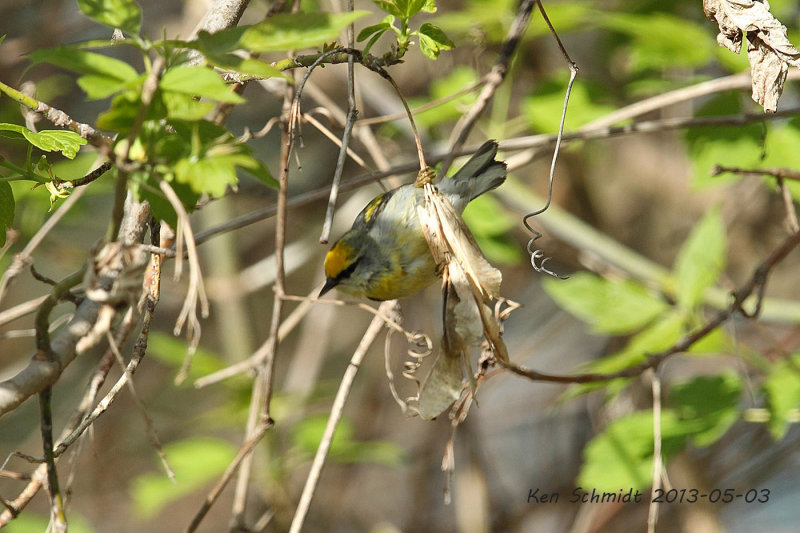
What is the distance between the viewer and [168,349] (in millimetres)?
2662

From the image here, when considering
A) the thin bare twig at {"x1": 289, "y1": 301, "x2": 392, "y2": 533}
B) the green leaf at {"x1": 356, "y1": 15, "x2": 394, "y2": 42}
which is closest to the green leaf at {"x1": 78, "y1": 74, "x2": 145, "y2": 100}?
the green leaf at {"x1": 356, "y1": 15, "x2": 394, "y2": 42}

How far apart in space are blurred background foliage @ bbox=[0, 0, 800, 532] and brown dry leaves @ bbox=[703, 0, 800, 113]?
0.63m

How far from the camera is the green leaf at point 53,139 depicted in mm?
1161

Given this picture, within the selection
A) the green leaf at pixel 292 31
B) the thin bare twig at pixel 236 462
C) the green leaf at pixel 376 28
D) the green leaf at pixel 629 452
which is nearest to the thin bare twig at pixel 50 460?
the thin bare twig at pixel 236 462

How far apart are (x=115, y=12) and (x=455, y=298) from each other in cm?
68

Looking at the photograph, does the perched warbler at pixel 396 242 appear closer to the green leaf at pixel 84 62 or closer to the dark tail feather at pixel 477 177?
the dark tail feather at pixel 477 177

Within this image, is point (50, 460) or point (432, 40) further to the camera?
point (432, 40)

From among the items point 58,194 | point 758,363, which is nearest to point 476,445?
point 758,363

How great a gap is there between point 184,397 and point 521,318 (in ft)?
8.47

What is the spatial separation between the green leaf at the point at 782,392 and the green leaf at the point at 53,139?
1.85 m

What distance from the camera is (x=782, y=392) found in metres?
1.95

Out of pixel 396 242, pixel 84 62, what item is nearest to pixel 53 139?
pixel 84 62

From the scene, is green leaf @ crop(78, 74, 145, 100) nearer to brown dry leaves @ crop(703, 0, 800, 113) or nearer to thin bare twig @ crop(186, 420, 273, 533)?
thin bare twig @ crop(186, 420, 273, 533)

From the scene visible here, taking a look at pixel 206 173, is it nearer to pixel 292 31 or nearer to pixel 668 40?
pixel 292 31
